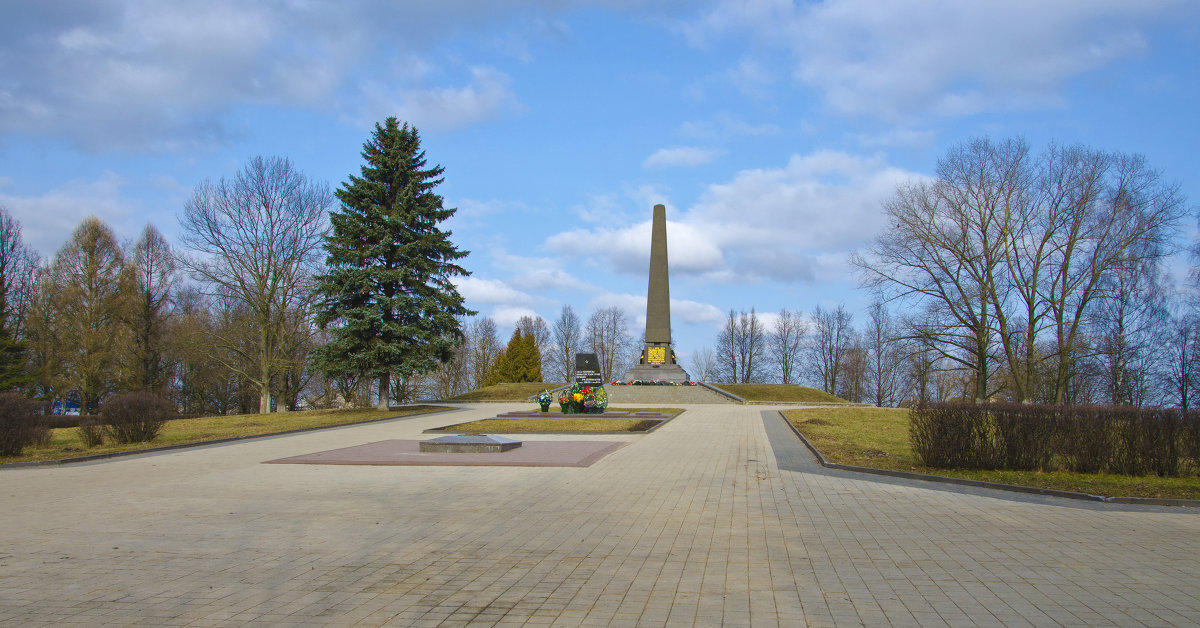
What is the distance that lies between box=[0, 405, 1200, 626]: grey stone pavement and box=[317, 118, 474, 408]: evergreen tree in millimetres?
17595

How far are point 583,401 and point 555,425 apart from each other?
4.06 m

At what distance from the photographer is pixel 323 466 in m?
11.5

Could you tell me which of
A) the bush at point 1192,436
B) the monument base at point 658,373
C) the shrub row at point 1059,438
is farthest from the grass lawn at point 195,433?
the monument base at point 658,373

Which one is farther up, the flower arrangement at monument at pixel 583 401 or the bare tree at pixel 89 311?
the bare tree at pixel 89 311

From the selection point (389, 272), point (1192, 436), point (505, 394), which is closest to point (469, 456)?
point (1192, 436)

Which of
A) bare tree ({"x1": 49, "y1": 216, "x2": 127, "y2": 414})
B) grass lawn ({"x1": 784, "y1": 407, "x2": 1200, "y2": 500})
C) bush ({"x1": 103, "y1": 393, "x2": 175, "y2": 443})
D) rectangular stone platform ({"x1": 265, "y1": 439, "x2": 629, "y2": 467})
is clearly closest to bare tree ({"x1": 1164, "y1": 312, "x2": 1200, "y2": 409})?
grass lawn ({"x1": 784, "y1": 407, "x2": 1200, "y2": 500})

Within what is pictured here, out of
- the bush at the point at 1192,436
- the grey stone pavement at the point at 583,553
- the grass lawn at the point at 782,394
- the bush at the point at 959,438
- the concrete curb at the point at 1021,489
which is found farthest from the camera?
the grass lawn at the point at 782,394

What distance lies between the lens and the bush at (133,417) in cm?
→ 1506

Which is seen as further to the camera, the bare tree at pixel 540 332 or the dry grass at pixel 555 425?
the bare tree at pixel 540 332

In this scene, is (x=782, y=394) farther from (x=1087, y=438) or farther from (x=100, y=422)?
(x=100, y=422)

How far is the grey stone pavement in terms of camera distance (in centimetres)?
409

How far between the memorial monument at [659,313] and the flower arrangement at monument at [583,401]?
66.8 ft

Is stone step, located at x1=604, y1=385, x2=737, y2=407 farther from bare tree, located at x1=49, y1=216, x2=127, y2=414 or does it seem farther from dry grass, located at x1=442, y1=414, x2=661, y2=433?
bare tree, located at x1=49, y1=216, x2=127, y2=414

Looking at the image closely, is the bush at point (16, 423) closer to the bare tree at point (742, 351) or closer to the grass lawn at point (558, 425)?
the grass lawn at point (558, 425)
